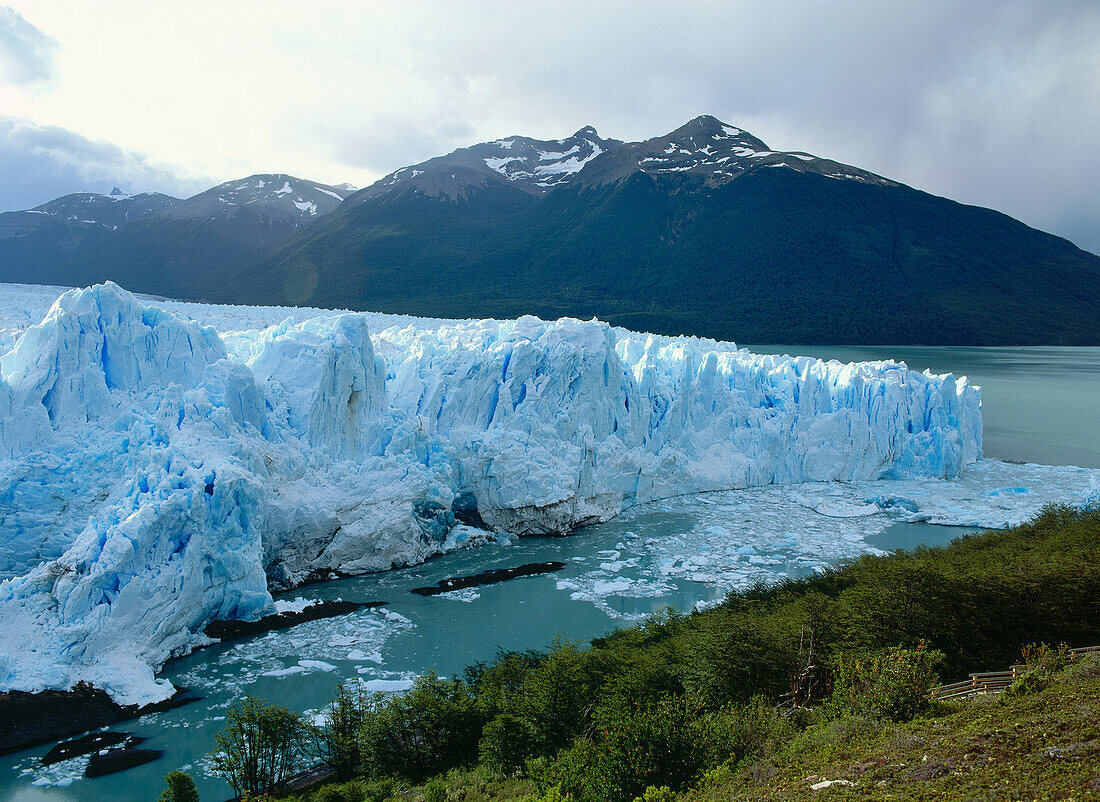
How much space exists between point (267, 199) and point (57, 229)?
110ft

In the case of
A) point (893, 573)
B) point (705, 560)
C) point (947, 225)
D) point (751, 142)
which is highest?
point (751, 142)

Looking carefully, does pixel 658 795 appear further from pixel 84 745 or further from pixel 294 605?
pixel 294 605

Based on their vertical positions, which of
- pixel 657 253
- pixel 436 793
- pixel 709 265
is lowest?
pixel 436 793

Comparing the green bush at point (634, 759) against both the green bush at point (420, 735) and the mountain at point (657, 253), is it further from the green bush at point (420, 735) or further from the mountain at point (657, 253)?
the mountain at point (657, 253)

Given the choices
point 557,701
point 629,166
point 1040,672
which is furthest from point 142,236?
point 1040,672

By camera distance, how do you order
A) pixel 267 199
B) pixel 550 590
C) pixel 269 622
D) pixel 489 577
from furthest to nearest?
pixel 267 199
pixel 489 577
pixel 550 590
pixel 269 622

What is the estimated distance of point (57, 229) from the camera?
86.7m

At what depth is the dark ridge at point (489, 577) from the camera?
1401 centimetres

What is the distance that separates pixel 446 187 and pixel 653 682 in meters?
90.1

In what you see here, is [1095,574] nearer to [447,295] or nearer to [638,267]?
[447,295]

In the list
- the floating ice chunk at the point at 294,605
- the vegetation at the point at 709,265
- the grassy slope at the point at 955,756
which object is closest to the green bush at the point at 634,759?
the grassy slope at the point at 955,756

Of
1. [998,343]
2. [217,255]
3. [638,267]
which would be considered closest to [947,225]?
[998,343]

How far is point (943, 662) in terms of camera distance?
8617 mm

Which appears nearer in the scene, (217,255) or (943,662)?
(943,662)
